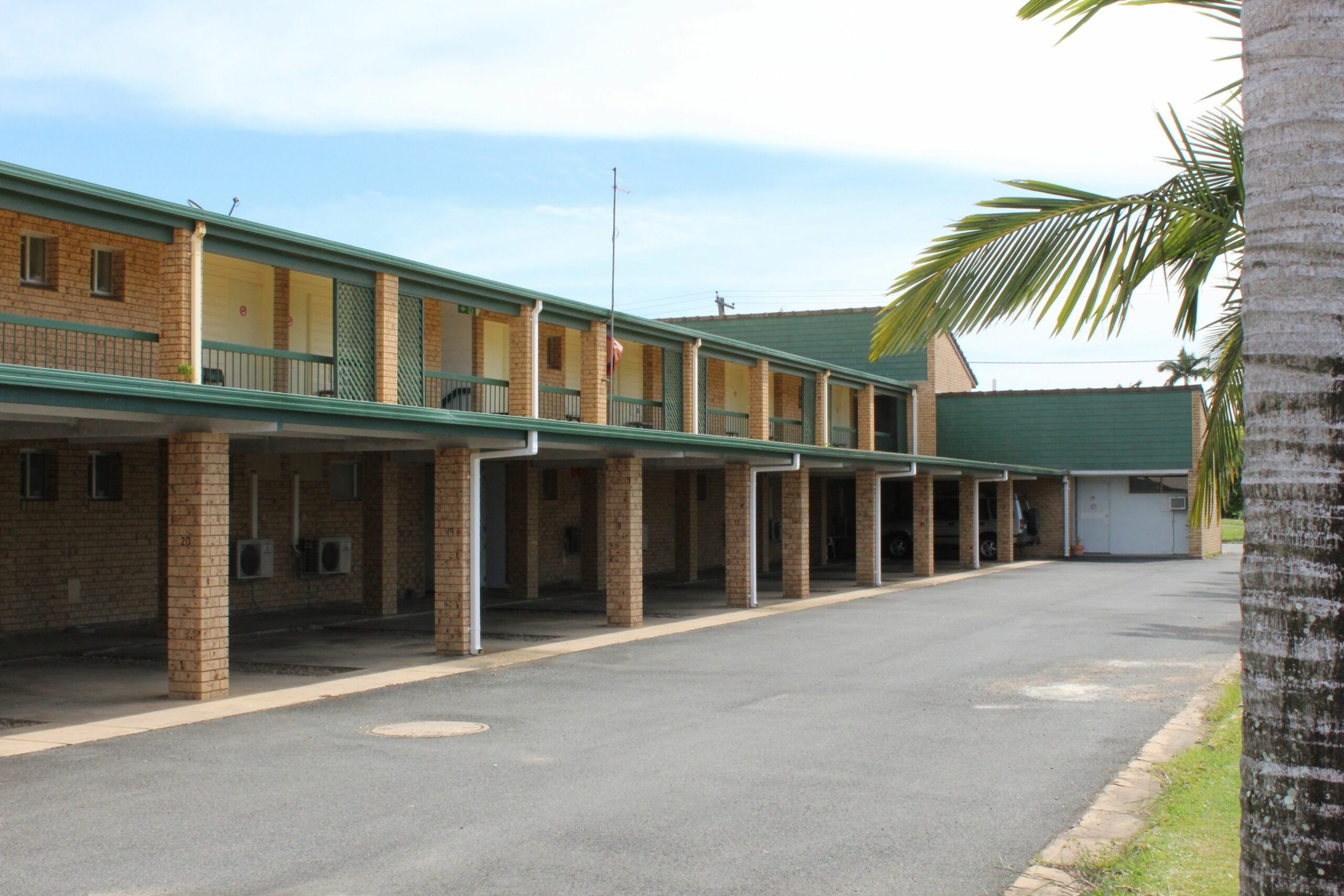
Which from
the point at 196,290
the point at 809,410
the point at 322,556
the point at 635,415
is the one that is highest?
the point at 196,290

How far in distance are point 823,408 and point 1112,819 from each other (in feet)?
71.8

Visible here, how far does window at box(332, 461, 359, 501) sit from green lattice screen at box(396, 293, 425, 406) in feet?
17.4

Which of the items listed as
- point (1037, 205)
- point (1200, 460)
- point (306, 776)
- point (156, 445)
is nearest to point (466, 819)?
point (306, 776)

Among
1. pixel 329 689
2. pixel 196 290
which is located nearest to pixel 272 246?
pixel 196 290

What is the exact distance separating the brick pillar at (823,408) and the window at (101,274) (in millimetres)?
16639

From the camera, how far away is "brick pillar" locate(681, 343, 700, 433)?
73.5ft

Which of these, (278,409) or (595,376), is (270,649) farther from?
(595,376)

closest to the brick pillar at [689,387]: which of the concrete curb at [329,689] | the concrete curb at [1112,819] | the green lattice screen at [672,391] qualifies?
the green lattice screen at [672,391]

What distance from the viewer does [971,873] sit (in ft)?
19.2

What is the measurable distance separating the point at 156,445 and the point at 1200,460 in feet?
46.7

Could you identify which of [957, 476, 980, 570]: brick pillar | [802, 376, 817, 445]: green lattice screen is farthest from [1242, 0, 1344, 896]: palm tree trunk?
[957, 476, 980, 570]: brick pillar

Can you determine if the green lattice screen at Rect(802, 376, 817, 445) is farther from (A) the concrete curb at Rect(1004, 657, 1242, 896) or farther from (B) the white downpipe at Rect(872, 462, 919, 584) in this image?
(A) the concrete curb at Rect(1004, 657, 1242, 896)

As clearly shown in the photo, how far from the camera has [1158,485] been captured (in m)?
37.8

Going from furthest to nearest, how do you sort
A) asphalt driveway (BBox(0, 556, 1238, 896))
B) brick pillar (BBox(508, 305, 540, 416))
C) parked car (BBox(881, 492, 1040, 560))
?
parked car (BBox(881, 492, 1040, 560))
brick pillar (BBox(508, 305, 540, 416))
asphalt driveway (BBox(0, 556, 1238, 896))
